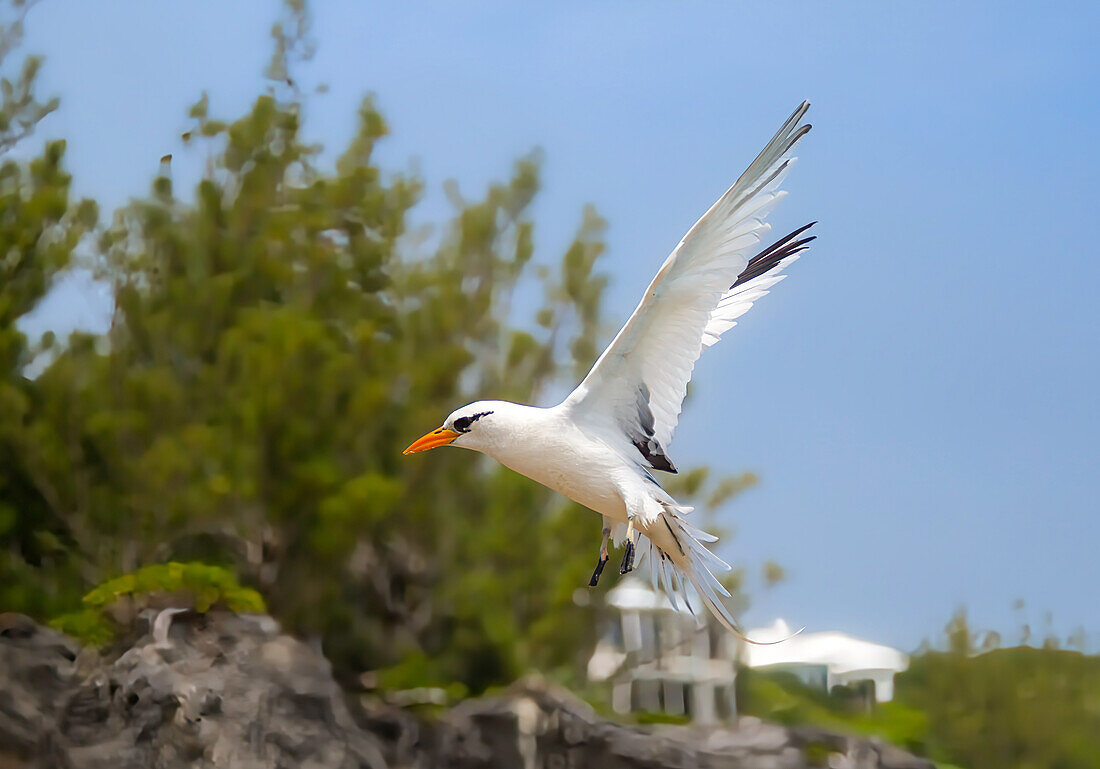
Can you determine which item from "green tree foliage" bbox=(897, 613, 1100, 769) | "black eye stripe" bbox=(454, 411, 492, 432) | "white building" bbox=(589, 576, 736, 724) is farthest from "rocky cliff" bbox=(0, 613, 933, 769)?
"black eye stripe" bbox=(454, 411, 492, 432)

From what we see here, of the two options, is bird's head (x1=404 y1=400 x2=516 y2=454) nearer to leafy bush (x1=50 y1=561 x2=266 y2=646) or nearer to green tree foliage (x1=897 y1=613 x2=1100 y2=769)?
leafy bush (x1=50 y1=561 x2=266 y2=646)

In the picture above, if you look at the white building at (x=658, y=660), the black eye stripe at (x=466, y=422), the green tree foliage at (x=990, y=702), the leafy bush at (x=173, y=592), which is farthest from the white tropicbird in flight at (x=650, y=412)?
the green tree foliage at (x=990, y=702)

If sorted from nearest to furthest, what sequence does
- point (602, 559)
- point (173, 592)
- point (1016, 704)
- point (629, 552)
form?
point (629, 552)
point (602, 559)
point (173, 592)
point (1016, 704)

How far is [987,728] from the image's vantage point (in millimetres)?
4301

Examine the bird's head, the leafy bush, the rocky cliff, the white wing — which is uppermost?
the white wing

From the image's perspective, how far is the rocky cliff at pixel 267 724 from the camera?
11.3 ft

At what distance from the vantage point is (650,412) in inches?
77.4

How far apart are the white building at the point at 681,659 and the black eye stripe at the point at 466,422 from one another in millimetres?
2509

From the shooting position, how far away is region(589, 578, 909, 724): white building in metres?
4.25

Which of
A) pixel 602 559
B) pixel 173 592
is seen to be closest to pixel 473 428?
pixel 602 559

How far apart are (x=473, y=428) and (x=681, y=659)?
2.73 metres

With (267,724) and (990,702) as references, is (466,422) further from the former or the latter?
(990,702)

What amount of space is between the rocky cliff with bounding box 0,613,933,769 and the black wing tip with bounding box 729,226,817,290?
2.16 m

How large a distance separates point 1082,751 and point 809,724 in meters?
1.07
